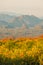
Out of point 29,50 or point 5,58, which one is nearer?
point 5,58

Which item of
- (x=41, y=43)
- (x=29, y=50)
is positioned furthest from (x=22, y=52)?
(x=41, y=43)

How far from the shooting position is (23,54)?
10648 millimetres

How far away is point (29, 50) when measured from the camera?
11.2 m

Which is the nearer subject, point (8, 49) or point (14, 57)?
point (14, 57)

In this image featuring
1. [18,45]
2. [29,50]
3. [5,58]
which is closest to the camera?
[5,58]

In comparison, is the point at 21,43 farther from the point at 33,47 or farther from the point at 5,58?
the point at 5,58

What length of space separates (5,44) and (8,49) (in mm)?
942

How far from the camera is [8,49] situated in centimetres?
1152

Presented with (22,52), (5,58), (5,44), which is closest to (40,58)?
(22,52)

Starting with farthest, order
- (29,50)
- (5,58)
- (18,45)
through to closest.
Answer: (18,45) < (29,50) < (5,58)

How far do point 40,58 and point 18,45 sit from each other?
202 centimetres

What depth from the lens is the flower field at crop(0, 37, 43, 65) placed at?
1033 centimetres

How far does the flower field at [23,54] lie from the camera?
33.9 feet

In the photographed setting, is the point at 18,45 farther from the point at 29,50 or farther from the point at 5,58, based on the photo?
the point at 5,58
